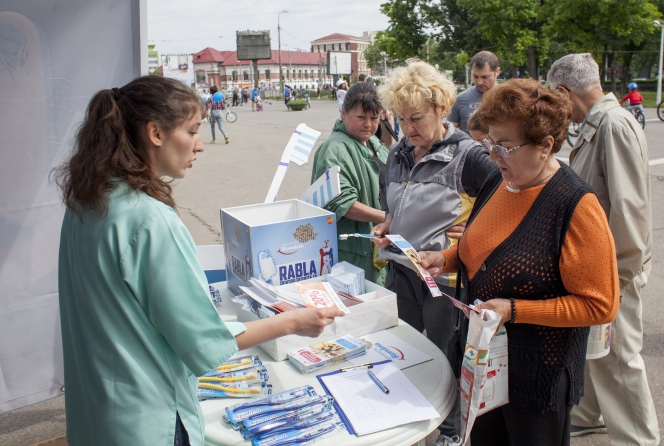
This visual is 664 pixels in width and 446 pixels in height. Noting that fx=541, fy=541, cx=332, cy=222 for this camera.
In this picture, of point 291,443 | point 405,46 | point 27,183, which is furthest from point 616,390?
point 405,46

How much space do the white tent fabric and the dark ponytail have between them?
133cm

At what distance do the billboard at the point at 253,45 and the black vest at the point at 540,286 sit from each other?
59.4m

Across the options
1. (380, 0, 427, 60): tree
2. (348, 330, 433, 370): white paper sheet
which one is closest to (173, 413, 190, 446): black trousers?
(348, 330, 433, 370): white paper sheet

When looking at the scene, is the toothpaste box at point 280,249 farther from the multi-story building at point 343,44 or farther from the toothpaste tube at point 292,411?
the multi-story building at point 343,44

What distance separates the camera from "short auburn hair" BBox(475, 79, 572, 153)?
1.67 m

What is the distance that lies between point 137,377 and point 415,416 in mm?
763

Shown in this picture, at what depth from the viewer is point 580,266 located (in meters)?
1.58

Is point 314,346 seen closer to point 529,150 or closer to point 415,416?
point 415,416

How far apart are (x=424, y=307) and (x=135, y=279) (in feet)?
5.13

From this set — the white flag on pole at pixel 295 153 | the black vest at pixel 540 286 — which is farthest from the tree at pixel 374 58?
the black vest at pixel 540 286

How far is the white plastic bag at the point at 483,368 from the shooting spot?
5.14 feet

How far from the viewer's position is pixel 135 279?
3.99ft

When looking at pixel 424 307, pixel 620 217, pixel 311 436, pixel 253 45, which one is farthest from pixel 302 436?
pixel 253 45

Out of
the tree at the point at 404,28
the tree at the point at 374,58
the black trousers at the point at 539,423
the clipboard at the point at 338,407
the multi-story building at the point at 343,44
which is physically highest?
the multi-story building at the point at 343,44
